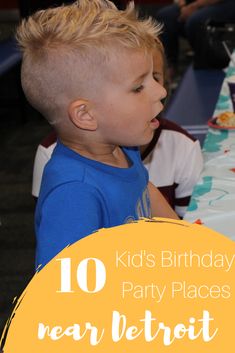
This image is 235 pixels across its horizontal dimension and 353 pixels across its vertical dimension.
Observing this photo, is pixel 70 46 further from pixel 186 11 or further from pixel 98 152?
pixel 186 11

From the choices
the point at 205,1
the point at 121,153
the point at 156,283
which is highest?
the point at 156,283

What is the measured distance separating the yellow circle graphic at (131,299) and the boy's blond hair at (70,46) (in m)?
0.38

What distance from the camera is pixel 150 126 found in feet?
3.80

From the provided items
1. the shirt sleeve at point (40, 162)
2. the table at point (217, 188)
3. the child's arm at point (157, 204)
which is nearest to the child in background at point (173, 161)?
the table at point (217, 188)

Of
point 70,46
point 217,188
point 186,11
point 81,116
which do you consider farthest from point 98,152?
point 186,11

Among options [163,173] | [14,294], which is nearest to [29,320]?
[163,173]

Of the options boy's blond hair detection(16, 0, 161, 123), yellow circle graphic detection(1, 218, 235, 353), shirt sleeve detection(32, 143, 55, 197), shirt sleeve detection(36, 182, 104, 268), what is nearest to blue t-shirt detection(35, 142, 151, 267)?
shirt sleeve detection(36, 182, 104, 268)

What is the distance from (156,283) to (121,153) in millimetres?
585

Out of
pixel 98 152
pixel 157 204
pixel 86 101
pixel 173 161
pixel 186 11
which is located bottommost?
pixel 186 11

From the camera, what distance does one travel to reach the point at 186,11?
5.45m

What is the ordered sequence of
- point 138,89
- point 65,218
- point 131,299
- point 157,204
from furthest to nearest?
point 157,204
point 138,89
point 65,218
point 131,299

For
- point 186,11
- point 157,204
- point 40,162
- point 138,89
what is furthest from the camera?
point 186,11

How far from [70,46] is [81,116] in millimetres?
125

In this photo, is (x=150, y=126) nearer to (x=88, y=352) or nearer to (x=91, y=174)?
(x=91, y=174)
